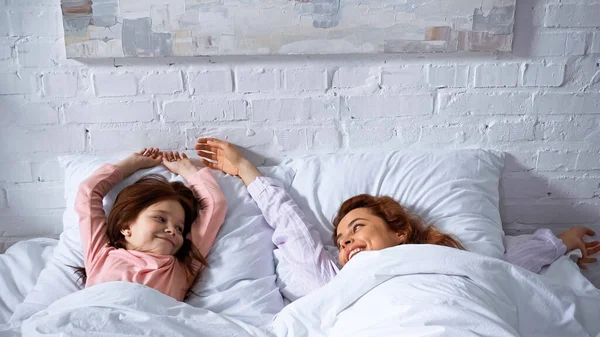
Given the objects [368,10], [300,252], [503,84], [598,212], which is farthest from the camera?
[598,212]

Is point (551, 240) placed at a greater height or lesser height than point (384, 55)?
lesser

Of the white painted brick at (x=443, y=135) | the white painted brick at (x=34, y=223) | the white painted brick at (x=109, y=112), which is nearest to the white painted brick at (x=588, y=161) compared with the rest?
the white painted brick at (x=443, y=135)

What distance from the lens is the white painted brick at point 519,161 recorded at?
169 centimetres

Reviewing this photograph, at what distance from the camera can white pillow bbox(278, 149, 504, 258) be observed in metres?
1.50

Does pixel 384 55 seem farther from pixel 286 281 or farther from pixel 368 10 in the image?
pixel 286 281

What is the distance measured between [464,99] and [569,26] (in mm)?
360

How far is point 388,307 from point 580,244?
82 cm

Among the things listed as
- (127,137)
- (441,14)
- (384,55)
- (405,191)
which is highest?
(441,14)

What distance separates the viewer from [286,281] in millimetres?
1404

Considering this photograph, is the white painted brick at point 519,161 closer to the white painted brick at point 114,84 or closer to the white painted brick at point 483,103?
the white painted brick at point 483,103

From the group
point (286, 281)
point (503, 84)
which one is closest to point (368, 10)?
point (503, 84)

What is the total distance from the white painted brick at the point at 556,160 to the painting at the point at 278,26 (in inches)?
15.6

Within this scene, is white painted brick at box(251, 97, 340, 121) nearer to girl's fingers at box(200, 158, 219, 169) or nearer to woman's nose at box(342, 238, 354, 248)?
girl's fingers at box(200, 158, 219, 169)

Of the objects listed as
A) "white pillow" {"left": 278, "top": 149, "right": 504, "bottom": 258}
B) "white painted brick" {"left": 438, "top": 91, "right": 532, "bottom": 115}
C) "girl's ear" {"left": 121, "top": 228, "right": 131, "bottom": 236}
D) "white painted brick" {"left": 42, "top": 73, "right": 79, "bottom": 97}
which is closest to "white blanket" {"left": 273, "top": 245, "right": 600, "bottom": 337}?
"white pillow" {"left": 278, "top": 149, "right": 504, "bottom": 258}
